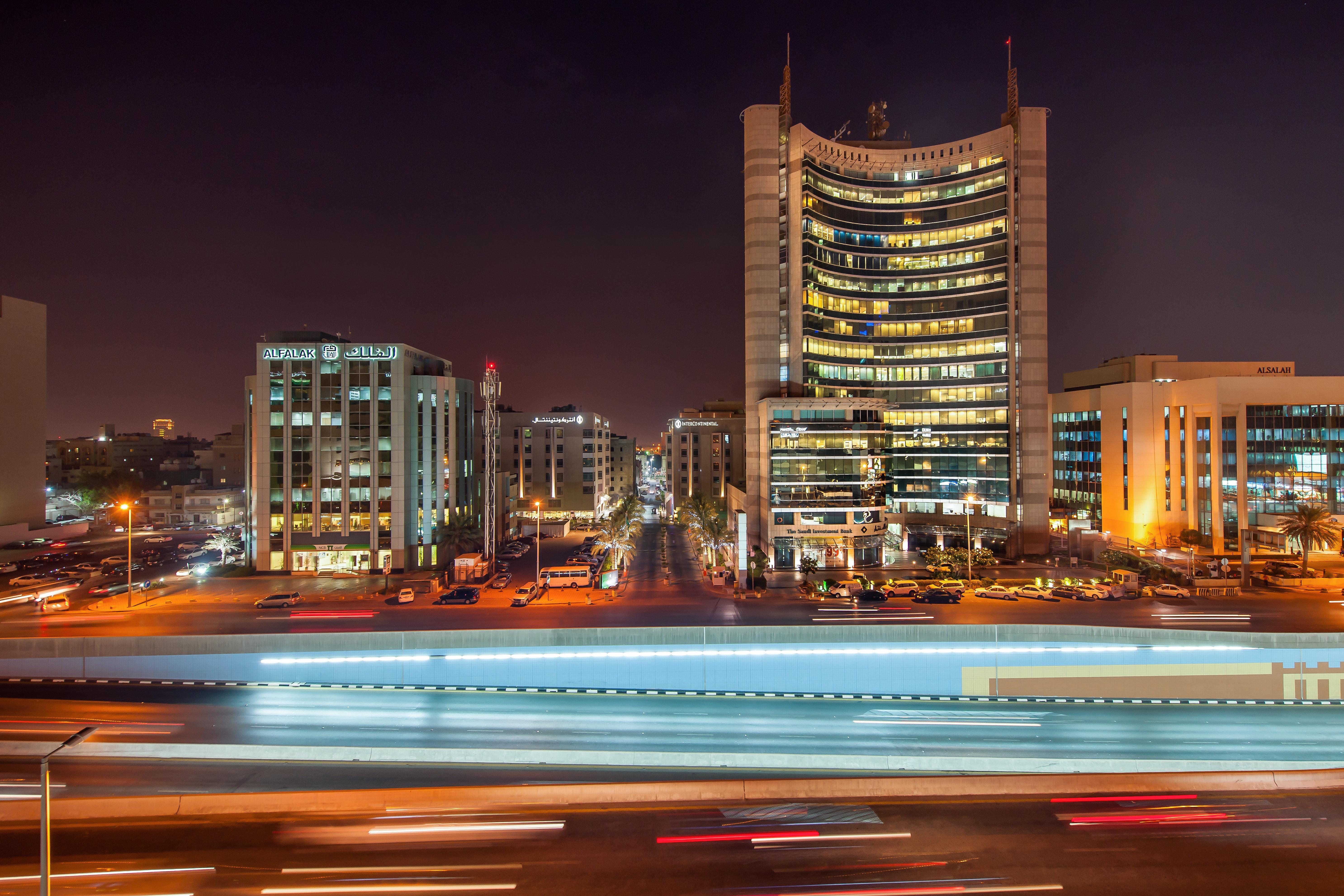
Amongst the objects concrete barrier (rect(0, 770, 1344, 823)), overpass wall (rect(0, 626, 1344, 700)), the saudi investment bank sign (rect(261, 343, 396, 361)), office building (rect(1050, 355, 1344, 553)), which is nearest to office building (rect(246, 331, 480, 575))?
the saudi investment bank sign (rect(261, 343, 396, 361))

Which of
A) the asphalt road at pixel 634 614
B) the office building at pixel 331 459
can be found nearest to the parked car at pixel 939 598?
the asphalt road at pixel 634 614

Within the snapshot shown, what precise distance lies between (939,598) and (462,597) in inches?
1357

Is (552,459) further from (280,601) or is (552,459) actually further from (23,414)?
(23,414)

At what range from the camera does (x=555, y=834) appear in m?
17.8

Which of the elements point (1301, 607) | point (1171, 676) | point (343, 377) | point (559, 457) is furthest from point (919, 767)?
point (559, 457)

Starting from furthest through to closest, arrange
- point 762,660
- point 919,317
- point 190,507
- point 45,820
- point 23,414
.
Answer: point 190,507 < point 23,414 < point 919,317 < point 762,660 < point 45,820

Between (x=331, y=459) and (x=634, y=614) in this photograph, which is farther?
(x=331, y=459)

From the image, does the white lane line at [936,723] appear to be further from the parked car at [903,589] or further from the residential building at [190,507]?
the residential building at [190,507]

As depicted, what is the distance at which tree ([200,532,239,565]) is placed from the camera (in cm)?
6188

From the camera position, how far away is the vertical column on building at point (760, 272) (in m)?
65.4

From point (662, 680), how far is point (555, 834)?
43.2 feet

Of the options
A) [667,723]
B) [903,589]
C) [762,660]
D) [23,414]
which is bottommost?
[667,723]

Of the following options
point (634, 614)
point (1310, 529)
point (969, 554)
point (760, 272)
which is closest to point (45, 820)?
point (634, 614)

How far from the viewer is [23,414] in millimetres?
78188
